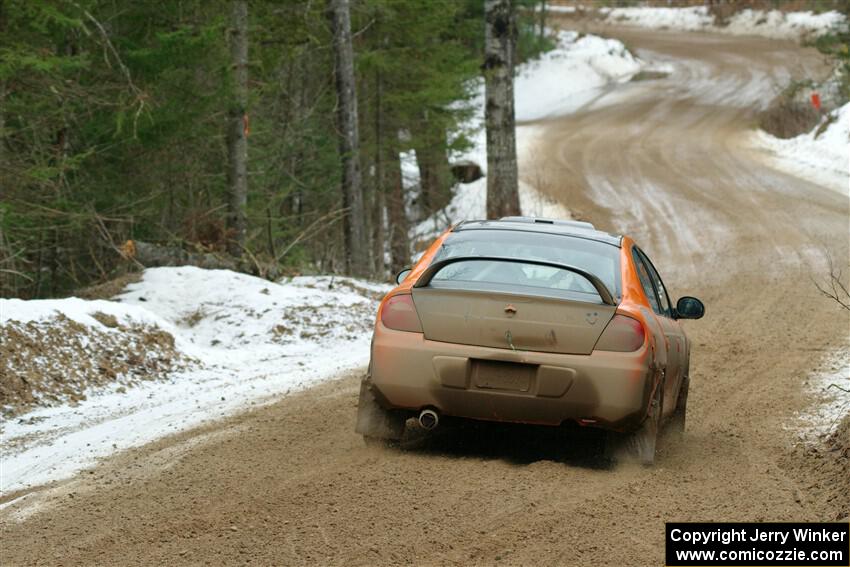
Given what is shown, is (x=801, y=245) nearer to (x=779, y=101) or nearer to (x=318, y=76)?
(x=318, y=76)

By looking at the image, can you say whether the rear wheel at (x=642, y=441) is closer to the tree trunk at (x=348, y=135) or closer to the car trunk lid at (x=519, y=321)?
the car trunk lid at (x=519, y=321)

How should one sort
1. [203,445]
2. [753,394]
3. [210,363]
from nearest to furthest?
1. [203,445]
2. [753,394]
3. [210,363]

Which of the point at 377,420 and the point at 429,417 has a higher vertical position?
the point at 429,417

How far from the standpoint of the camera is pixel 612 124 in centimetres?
3769

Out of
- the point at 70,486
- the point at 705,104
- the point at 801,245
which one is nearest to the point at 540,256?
the point at 70,486

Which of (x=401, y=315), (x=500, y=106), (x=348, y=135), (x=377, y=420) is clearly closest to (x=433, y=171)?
(x=500, y=106)

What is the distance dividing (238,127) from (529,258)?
35.8 ft

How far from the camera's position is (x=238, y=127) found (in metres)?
A: 17.3

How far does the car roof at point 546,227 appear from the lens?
307 inches

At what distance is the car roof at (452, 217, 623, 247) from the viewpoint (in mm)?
7793

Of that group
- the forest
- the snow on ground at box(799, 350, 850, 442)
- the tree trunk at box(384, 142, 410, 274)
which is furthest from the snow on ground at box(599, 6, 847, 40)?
the snow on ground at box(799, 350, 850, 442)

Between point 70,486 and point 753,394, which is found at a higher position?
point 70,486

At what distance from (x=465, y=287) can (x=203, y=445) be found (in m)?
2.44

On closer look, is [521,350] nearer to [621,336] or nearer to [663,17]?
[621,336]
